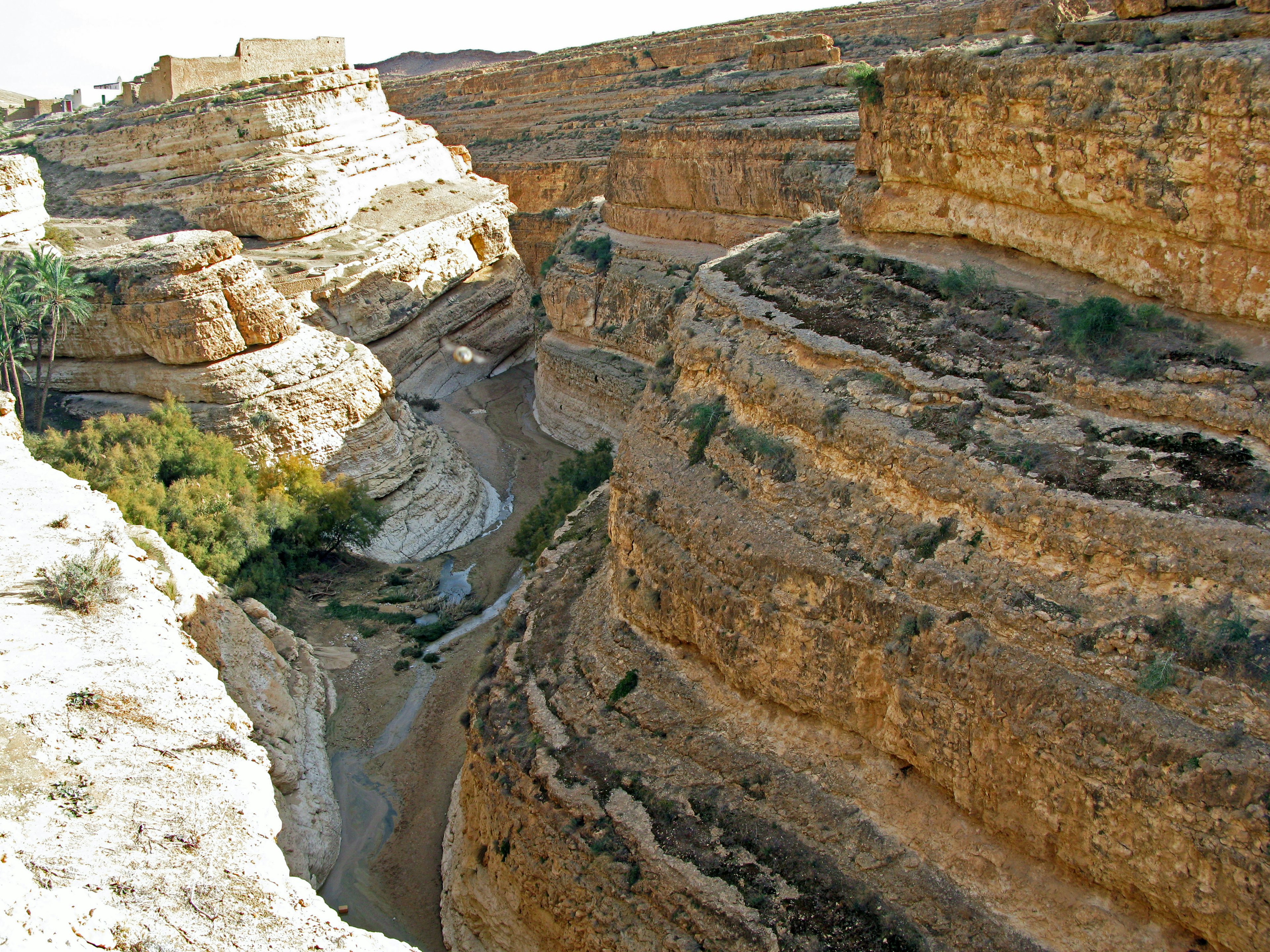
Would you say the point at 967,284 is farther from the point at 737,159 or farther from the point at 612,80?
the point at 612,80

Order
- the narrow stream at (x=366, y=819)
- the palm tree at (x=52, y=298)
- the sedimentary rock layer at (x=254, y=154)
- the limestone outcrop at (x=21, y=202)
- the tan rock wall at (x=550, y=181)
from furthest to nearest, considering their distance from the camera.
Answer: the tan rock wall at (x=550, y=181)
the sedimentary rock layer at (x=254, y=154)
the limestone outcrop at (x=21, y=202)
the palm tree at (x=52, y=298)
the narrow stream at (x=366, y=819)

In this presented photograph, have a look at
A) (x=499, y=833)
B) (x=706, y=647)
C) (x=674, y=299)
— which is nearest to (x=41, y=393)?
(x=674, y=299)

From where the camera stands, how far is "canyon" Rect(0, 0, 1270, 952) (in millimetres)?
8086

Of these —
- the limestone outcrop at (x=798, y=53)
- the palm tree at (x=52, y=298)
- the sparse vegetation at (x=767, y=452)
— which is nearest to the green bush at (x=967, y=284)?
the sparse vegetation at (x=767, y=452)

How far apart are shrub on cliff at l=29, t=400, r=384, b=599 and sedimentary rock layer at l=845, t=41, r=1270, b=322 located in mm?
13888

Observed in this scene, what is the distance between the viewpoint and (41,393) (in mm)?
24125

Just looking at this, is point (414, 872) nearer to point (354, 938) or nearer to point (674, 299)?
point (354, 938)

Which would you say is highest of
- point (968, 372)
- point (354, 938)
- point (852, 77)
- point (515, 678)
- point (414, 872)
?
point (852, 77)

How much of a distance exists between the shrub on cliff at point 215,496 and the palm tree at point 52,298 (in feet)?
6.06

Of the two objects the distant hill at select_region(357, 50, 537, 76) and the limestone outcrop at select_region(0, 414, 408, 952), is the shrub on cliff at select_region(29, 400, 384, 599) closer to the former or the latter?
the limestone outcrop at select_region(0, 414, 408, 952)

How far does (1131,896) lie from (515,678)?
26.8ft

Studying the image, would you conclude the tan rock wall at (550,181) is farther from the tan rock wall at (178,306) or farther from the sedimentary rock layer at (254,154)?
the tan rock wall at (178,306)

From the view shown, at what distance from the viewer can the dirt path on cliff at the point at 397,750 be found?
1450cm

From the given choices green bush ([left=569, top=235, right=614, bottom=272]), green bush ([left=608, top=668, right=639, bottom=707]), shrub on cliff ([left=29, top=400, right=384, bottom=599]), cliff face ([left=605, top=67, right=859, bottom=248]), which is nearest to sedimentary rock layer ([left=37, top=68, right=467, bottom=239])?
green bush ([left=569, top=235, right=614, bottom=272])
